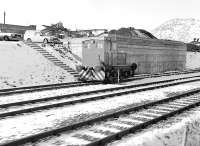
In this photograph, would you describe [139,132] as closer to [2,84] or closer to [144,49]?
[2,84]

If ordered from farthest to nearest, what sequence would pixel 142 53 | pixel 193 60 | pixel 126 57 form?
pixel 193 60, pixel 142 53, pixel 126 57

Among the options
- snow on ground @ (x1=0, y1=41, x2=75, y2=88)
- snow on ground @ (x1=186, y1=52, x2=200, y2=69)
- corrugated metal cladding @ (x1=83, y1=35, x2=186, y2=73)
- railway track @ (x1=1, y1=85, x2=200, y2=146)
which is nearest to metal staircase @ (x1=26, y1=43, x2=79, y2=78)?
snow on ground @ (x1=0, y1=41, x2=75, y2=88)

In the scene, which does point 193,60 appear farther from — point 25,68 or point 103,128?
point 103,128

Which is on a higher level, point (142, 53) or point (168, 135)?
point (142, 53)

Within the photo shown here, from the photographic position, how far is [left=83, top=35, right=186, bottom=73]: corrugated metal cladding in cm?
2098

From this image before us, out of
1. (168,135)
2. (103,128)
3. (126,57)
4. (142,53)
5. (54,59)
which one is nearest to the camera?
(168,135)

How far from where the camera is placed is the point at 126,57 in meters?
25.5

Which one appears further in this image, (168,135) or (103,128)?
(103,128)

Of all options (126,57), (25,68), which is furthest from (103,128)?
(126,57)

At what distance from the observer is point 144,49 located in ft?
102

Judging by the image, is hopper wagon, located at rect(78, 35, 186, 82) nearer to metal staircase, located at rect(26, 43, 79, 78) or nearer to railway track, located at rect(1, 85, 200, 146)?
metal staircase, located at rect(26, 43, 79, 78)

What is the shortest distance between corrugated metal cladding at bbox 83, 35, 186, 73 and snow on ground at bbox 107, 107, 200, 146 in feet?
39.3

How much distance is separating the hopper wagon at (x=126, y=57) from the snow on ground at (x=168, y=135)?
11.4 meters

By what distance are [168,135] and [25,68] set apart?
15.4m
